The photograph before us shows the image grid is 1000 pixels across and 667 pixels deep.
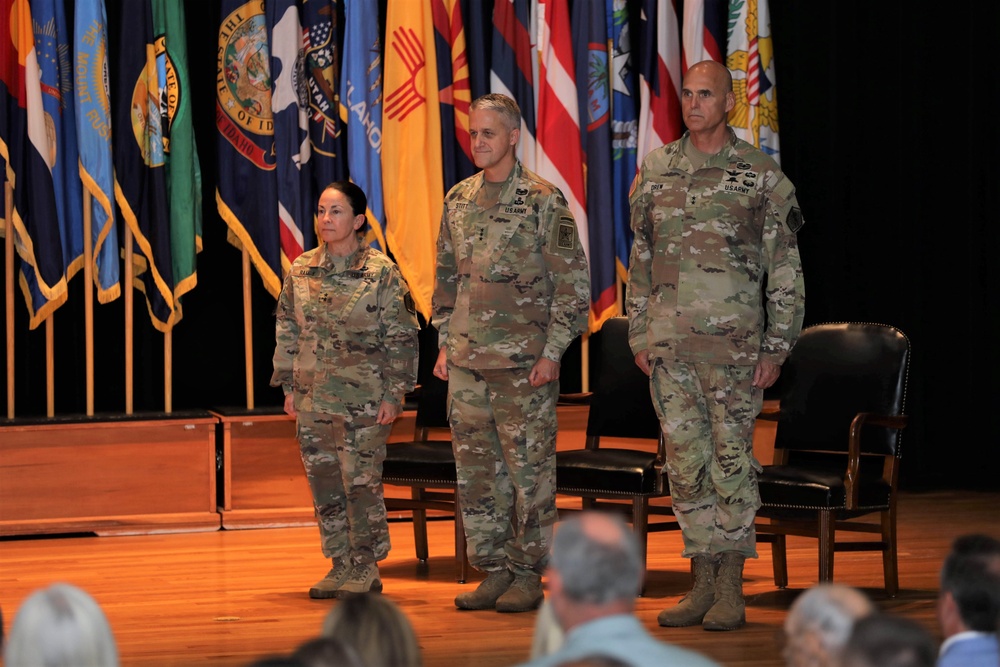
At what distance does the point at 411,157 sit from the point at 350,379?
2360mm

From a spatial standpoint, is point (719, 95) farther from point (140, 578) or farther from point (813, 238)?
point (813, 238)

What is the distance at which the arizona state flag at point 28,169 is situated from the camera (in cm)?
684

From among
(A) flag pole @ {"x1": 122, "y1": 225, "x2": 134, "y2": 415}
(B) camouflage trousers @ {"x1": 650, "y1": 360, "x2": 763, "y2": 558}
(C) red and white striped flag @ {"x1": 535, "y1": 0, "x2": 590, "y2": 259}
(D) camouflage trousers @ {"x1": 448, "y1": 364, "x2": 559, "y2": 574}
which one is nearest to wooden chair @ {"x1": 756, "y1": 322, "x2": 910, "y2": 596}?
(B) camouflage trousers @ {"x1": 650, "y1": 360, "x2": 763, "y2": 558}

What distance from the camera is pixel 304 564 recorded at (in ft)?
19.5

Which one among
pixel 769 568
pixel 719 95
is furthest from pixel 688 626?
pixel 719 95

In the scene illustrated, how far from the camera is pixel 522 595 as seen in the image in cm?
492

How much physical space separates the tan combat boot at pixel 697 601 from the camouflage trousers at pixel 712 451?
0.05 metres

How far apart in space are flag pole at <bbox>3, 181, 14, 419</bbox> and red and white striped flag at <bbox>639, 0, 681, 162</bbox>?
3.18 m

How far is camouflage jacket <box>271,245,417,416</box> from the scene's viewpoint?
5.14 meters

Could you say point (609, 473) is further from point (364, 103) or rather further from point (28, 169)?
point (28, 169)

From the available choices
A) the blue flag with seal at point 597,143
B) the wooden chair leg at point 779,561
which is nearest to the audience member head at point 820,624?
the wooden chair leg at point 779,561

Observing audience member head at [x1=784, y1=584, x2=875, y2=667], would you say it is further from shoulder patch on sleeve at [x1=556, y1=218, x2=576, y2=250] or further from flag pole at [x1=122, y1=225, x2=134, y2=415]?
flag pole at [x1=122, y1=225, x2=134, y2=415]

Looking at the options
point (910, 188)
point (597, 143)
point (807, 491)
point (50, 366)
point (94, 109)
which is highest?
point (94, 109)

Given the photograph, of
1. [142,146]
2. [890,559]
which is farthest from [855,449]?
[142,146]
